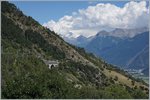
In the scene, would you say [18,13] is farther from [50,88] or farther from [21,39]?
[50,88]

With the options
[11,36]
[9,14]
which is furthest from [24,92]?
[9,14]

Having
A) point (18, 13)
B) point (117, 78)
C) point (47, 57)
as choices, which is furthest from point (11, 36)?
point (117, 78)

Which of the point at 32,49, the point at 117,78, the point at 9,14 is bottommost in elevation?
the point at 117,78

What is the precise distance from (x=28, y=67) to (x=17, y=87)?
4010 cm

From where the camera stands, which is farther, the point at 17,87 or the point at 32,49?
the point at 32,49

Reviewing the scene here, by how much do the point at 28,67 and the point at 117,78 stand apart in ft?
204

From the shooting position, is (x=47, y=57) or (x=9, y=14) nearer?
(x=47, y=57)

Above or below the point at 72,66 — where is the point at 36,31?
above

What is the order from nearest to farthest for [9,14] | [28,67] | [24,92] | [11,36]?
[24,92] → [28,67] → [11,36] → [9,14]

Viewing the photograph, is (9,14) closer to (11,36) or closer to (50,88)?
(11,36)

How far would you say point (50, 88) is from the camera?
32.7 metres

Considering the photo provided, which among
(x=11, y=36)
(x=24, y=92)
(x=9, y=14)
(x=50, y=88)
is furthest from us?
(x=9, y=14)

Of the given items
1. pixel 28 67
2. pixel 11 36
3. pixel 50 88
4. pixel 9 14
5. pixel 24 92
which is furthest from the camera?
pixel 9 14

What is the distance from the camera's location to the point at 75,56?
425 feet
